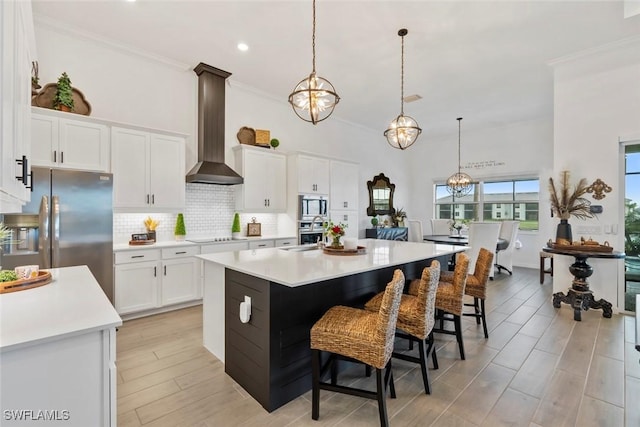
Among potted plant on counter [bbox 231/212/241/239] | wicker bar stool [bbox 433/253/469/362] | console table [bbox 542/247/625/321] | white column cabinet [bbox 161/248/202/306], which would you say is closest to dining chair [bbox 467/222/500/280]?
console table [bbox 542/247/625/321]

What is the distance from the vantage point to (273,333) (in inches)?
78.1

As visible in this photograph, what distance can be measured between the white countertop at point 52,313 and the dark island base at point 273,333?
883mm

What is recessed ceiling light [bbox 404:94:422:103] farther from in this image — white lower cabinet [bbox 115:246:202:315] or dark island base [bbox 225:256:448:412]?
white lower cabinet [bbox 115:246:202:315]

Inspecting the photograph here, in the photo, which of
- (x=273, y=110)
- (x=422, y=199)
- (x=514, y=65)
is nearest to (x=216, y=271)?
(x=273, y=110)

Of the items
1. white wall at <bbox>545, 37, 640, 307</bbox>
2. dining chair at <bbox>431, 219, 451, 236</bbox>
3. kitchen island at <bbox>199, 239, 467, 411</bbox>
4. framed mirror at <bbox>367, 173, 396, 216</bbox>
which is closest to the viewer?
kitchen island at <bbox>199, 239, 467, 411</bbox>

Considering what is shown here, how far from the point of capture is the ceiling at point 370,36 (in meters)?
3.18

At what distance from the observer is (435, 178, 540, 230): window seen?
7.06 m

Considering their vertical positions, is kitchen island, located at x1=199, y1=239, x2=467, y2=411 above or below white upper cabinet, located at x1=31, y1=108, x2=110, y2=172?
below

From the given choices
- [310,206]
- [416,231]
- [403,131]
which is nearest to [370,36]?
[403,131]

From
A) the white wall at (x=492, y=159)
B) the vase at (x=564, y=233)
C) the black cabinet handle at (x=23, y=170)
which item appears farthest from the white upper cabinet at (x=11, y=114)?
the white wall at (x=492, y=159)

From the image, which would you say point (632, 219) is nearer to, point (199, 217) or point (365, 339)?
point (365, 339)

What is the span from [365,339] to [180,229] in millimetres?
3517

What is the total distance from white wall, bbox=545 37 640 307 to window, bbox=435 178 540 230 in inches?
120

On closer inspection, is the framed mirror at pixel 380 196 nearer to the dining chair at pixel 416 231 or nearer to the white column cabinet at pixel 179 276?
the dining chair at pixel 416 231
